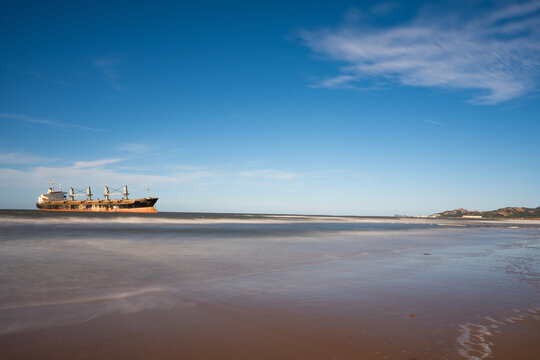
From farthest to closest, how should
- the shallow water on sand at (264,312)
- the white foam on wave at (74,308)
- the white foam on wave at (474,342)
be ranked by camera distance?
the white foam on wave at (74,308) < the shallow water on sand at (264,312) < the white foam on wave at (474,342)

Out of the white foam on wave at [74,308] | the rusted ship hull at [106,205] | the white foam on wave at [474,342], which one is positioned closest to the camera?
the white foam on wave at [474,342]

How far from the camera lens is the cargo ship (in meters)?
124

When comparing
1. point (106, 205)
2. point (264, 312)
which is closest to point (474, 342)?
point (264, 312)

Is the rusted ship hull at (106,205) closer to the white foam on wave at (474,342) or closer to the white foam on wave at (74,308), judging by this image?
the white foam on wave at (74,308)

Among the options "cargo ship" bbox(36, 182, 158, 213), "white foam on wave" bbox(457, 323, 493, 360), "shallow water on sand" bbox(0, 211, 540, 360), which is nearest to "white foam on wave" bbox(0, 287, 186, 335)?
"shallow water on sand" bbox(0, 211, 540, 360)

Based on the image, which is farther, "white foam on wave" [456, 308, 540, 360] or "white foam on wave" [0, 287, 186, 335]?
"white foam on wave" [0, 287, 186, 335]

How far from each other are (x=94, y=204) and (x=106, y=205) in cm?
893

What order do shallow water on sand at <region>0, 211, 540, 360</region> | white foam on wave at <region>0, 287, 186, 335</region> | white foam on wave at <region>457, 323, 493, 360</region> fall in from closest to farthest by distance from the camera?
white foam on wave at <region>457, 323, 493, 360</region> < shallow water on sand at <region>0, 211, 540, 360</region> < white foam on wave at <region>0, 287, 186, 335</region>

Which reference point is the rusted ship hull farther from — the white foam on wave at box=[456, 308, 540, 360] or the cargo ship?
the white foam on wave at box=[456, 308, 540, 360]

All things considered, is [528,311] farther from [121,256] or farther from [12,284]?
[121,256]

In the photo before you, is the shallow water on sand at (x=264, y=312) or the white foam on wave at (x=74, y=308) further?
the white foam on wave at (x=74, y=308)

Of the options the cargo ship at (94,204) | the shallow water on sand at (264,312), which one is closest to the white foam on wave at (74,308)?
the shallow water on sand at (264,312)

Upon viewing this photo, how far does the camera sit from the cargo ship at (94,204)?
124 metres

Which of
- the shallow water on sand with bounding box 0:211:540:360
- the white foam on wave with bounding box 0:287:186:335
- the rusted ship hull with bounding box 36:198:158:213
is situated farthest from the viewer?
the rusted ship hull with bounding box 36:198:158:213
